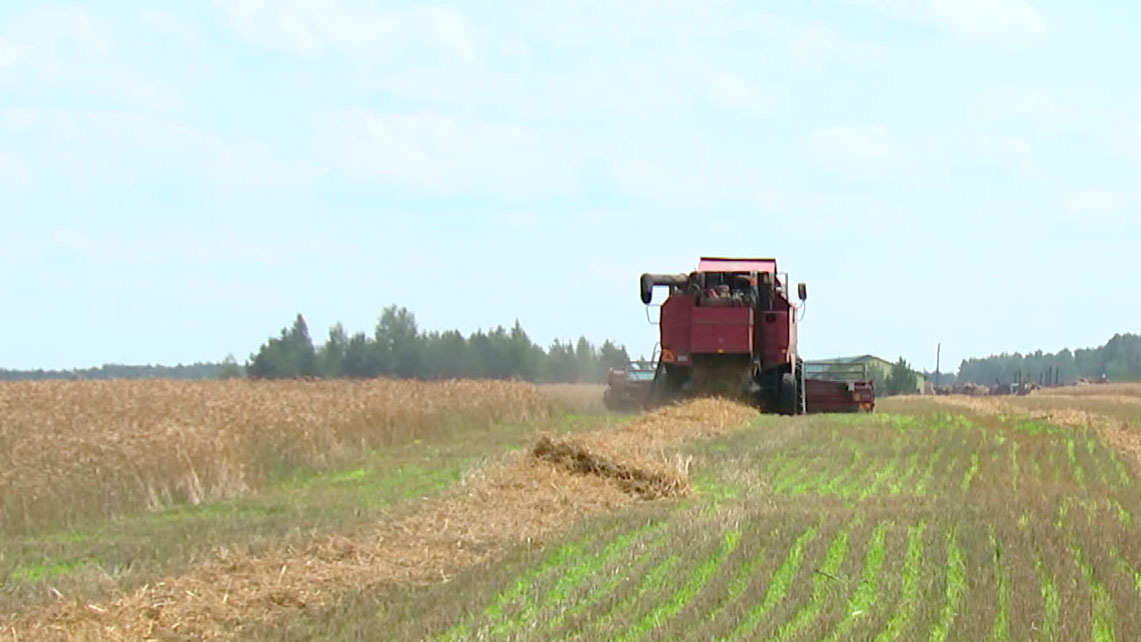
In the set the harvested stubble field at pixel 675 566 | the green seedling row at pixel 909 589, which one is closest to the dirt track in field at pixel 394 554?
the harvested stubble field at pixel 675 566

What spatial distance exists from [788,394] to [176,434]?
51.6 feet

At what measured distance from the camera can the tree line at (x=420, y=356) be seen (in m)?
41.0

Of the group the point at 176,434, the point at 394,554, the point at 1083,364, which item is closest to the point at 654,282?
the point at 176,434

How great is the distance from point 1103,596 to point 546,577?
3.59 metres

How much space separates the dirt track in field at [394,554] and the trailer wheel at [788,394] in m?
11.9

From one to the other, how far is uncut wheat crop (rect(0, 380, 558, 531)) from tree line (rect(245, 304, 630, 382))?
36.0 feet

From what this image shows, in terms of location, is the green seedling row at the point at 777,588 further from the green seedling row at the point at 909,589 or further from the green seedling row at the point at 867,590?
the green seedling row at the point at 909,589

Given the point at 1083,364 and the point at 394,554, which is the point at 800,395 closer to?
the point at 394,554

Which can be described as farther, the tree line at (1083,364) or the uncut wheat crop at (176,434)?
the tree line at (1083,364)

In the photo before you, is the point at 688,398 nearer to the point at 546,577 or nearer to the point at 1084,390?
the point at 546,577

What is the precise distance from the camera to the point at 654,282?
95.2 ft

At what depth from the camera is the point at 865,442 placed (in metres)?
21.1

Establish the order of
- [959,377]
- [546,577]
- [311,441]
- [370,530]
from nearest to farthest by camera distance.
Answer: [546,577] → [370,530] → [311,441] → [959,377]

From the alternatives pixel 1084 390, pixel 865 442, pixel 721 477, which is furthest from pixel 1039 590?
pixel 1084 390
